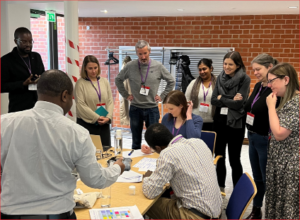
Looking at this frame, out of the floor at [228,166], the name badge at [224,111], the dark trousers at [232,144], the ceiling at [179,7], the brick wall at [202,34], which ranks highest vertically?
the ceiling at [179,7]

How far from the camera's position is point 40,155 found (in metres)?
1.47

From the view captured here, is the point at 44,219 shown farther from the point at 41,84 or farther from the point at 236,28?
the point at 236,28

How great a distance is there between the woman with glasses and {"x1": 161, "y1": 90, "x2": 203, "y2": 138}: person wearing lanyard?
0.75m

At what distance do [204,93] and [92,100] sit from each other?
1427 mm

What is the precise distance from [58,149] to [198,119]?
194 cm

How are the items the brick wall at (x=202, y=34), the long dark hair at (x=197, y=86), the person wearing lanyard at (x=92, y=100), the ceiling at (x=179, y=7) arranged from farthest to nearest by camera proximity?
the brick wall at (x=202, y=34) → the ceiling at (x=179, y=7) → the long dark hair at (x=197, y=86) → the person wearing lanyard at (x=92, y=100)

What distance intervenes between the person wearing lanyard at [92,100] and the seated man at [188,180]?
1.81 metres

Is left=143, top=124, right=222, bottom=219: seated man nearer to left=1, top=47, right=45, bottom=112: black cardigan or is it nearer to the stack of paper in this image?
the stack of paper

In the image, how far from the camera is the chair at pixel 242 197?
196 centimetres

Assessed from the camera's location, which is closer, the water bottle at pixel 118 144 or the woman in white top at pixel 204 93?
the water bottle at pixel 118 144

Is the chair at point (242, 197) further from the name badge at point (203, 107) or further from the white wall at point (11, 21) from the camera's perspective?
the white wall at point (11, 21)

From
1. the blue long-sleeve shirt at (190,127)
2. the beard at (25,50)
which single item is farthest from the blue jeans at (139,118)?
the beard at (25,50)

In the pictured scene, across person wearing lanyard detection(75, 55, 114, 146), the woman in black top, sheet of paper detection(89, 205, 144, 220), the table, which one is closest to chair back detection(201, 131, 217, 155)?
the woman in black top

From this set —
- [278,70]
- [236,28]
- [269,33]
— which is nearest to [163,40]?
[236,28]
